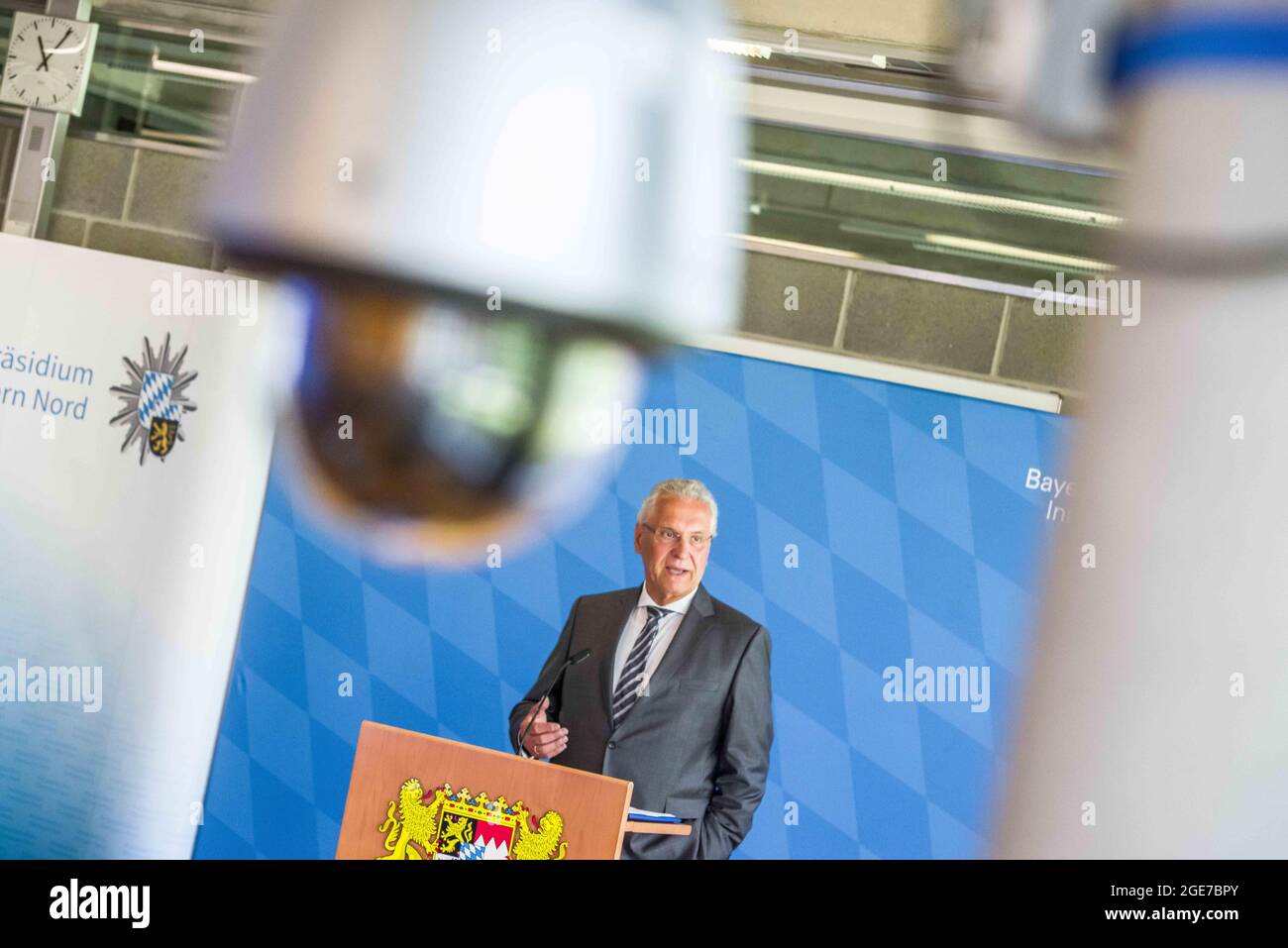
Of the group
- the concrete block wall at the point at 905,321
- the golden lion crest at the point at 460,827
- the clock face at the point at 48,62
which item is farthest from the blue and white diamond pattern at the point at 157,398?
the golden lion crest at the point at 460,827

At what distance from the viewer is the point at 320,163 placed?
0.94ft

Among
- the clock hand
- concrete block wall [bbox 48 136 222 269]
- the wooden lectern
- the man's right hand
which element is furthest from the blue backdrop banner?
the clock hand

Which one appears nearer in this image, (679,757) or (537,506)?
(537,506)

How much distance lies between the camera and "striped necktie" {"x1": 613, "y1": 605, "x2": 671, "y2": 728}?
11.2 feet

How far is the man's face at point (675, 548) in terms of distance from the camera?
3506 millimetres

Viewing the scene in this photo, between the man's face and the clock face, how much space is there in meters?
2.75

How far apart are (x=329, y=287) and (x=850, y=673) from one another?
3424 mm

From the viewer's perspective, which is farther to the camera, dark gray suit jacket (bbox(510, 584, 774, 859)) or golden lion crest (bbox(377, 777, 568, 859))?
dark gray suit jacket (bbox(510, 584, 774, 859))

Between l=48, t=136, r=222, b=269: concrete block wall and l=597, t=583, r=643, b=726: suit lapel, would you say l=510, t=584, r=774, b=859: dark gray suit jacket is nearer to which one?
l=597, t=583, r=643, b=726: suit lapel

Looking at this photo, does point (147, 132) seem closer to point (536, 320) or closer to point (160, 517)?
point (160, 517)

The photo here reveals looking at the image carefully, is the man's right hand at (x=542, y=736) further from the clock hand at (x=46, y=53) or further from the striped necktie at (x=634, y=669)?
the clock hand at (x=46, y=53)

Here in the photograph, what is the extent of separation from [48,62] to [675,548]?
3.03 meters
